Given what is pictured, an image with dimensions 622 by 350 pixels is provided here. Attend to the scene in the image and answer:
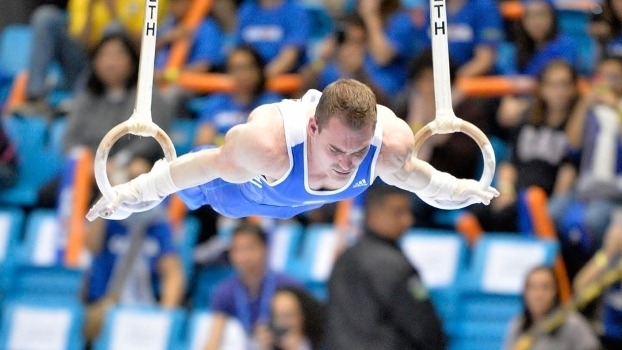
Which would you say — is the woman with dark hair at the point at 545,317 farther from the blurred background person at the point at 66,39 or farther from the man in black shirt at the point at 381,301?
the blurred background person at the point at 66,39

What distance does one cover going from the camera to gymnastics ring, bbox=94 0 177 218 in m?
4.43

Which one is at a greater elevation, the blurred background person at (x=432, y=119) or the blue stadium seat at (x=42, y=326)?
the blurred background person at (x=432, y=119)

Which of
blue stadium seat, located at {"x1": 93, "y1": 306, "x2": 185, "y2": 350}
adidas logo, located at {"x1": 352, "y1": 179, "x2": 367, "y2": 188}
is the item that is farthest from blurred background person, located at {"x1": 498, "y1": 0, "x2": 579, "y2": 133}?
adidas logo, located at {"x1": 352, "y1": 179, "x2": 367, "y2": 188}

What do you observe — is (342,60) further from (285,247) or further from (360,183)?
(360,183)

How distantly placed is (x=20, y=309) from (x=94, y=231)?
0.60 m

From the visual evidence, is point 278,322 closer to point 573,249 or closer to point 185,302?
point 185,302

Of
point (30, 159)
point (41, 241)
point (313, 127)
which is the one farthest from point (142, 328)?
point (313, 127)

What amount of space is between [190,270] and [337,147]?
11.5 feet

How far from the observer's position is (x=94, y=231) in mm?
7379

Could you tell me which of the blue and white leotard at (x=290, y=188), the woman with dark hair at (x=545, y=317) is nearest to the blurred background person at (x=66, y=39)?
the woman with dark hair at (x=545, y=317)

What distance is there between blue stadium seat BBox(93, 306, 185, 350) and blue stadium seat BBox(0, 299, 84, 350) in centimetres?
18

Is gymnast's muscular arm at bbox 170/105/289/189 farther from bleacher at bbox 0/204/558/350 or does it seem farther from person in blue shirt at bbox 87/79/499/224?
bleacher at bbox 0/204/558/350

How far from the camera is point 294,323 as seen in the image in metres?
6.41

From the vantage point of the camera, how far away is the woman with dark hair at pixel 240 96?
7.89 m
